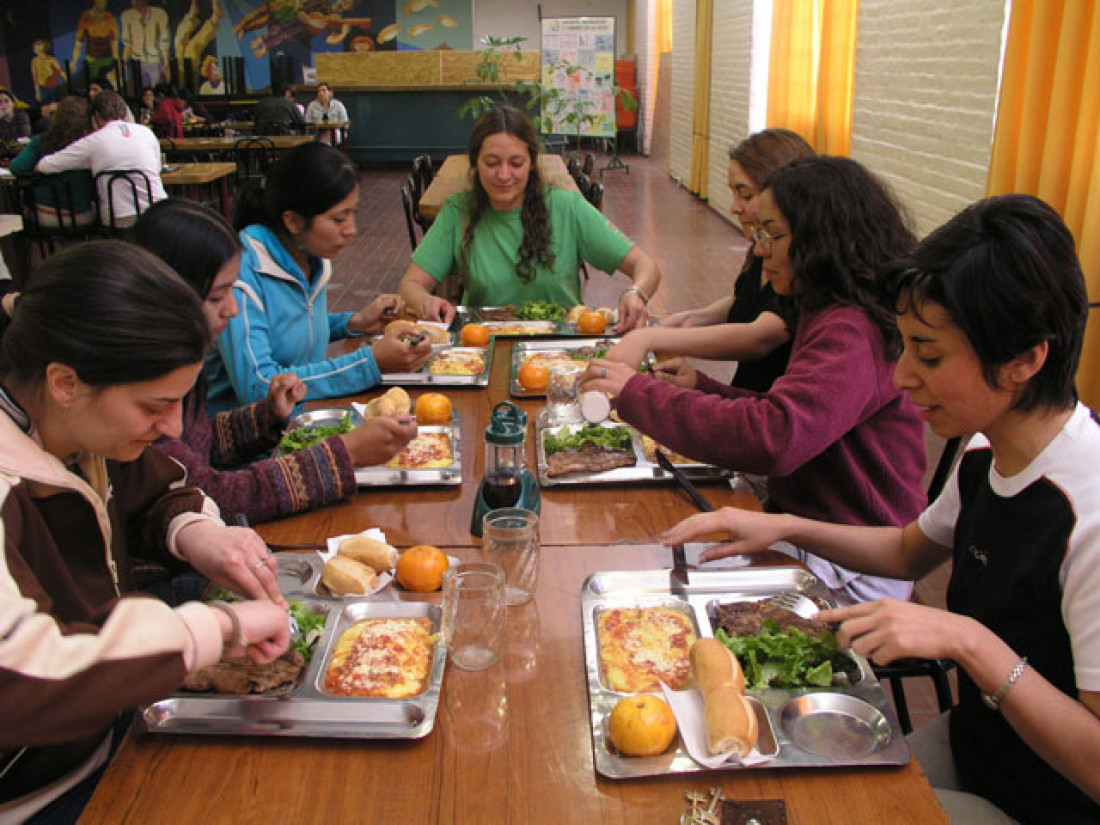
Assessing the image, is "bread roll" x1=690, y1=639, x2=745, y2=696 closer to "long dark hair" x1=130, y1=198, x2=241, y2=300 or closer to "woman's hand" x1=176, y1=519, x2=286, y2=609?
"woman's hand" x1=176, y1=519, x2=286, y2=609

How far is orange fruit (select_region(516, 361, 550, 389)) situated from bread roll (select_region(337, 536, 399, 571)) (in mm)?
1037

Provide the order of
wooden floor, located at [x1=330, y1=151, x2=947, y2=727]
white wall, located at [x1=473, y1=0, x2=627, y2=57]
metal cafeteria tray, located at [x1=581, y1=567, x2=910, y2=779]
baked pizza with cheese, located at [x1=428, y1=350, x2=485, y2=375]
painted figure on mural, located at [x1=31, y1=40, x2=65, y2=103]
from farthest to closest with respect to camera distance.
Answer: white wall, located at [x1=473, y1=0, x2=627, y2=57] < painted figure on mural, located at [x1=31, y1=40, x2=65, y2=103] < wooden floor, located at [x1=330, y1=151, x2=947, y2=727] < baked pizza with cheese, located at [x1=428, y1=350, x2=485, y2=375] < metal cafeteria tray, located at [x1=581, y1=567, x2=910, y2=779]

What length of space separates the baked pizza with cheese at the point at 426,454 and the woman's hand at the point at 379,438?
78mm

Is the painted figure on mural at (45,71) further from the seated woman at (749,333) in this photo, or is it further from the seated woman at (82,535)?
the seated woman at (82,535)

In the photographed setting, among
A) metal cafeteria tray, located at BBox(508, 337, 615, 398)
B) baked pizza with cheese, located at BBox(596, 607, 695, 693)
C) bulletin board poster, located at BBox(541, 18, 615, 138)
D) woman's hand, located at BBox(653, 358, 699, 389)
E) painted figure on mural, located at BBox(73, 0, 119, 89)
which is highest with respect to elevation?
painted figure on mural, located at BBox(73, 0, 119, 89)

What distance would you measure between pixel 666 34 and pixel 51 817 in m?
15.8

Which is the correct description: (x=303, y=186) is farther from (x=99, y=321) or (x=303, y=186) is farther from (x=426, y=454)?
(x=99, y=321)

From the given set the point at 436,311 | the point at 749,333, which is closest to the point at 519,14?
the point at 436,311

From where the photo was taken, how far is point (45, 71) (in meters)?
17.7

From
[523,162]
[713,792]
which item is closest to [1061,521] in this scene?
[713,792]

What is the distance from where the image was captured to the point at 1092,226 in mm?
3078

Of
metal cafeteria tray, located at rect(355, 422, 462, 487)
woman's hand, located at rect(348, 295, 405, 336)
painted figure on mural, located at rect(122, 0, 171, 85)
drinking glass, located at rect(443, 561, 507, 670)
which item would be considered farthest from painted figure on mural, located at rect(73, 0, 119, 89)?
drinking glass, located at rect(443, 561, 507, 670)

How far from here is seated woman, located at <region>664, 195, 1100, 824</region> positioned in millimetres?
1174

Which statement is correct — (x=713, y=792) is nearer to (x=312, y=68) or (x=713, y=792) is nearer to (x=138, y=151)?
(x=138, y=151)
